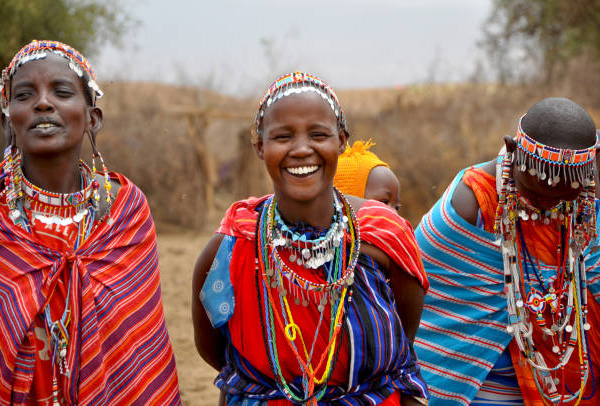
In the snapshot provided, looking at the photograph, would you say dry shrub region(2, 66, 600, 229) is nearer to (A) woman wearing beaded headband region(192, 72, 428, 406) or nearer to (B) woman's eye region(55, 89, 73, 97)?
(B) woman's eye region(55, 89, 73, 97)

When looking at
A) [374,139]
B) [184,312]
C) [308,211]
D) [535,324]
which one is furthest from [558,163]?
[374,139]

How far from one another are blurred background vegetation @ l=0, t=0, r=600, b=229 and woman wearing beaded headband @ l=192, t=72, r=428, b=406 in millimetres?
10305

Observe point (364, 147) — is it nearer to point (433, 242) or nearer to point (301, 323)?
point (433, 242)

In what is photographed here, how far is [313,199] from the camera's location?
2773 mm

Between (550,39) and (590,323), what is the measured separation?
1463 cm

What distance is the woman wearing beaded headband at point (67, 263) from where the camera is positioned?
9.42ft

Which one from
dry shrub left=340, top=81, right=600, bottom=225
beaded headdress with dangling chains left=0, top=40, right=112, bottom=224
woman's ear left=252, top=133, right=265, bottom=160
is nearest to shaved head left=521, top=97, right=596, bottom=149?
woman's ear left=252, top=133, right=265, bottom=160

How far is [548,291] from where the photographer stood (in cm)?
359

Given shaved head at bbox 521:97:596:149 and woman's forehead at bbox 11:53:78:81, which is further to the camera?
shaved head at bbox 521:97:596:149

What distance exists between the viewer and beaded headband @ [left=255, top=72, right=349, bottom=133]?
→ 8.88 ft

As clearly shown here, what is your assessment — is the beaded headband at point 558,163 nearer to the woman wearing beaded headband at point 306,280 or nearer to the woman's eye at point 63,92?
the woman wearing beaded headband at point 306,280

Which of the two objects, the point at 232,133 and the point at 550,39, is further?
the point at 232,133

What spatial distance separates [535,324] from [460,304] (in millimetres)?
394

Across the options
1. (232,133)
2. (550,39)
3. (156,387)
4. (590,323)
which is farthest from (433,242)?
(232,133)
